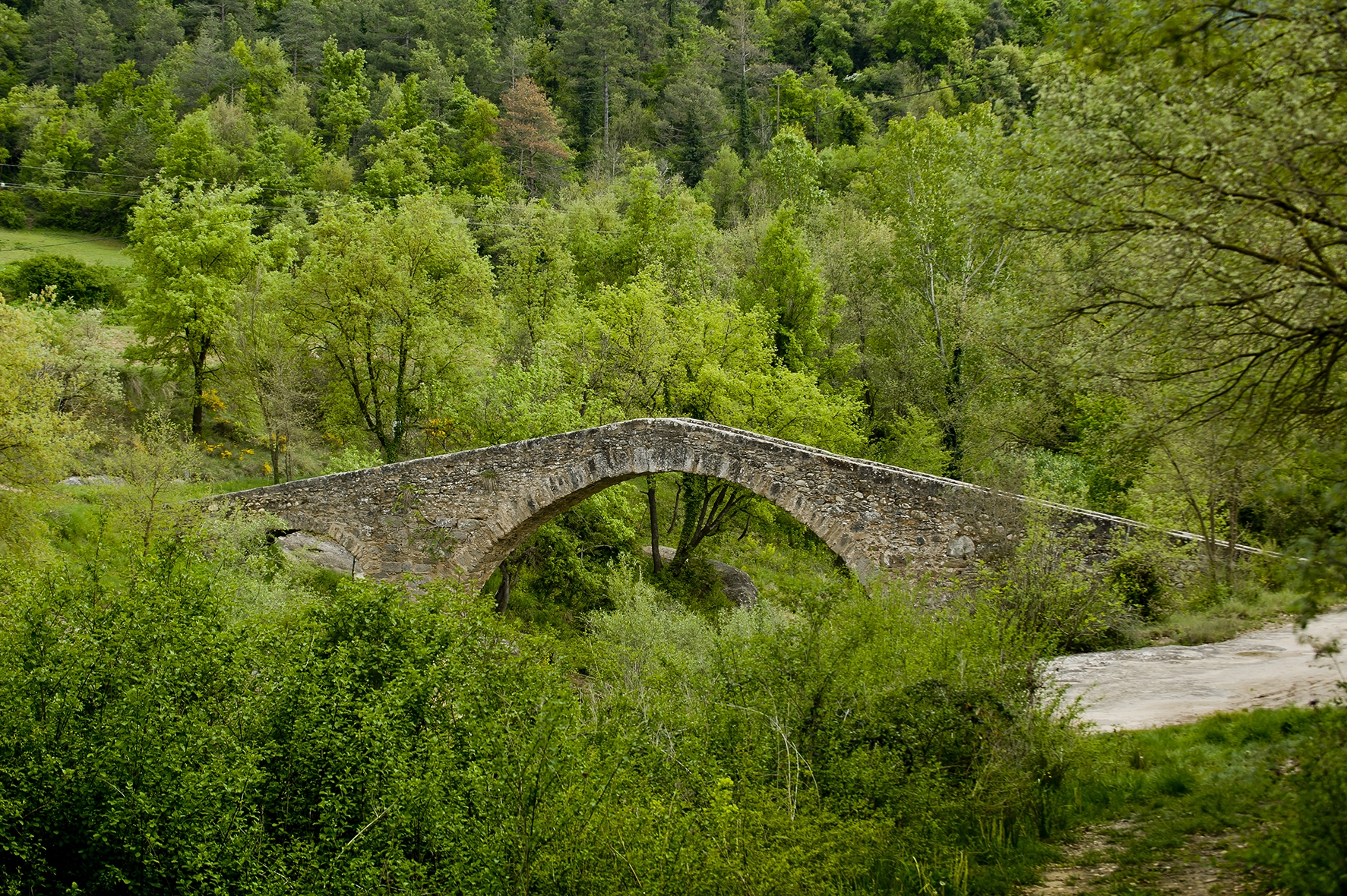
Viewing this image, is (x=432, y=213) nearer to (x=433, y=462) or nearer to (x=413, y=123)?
(x=433, y=462)

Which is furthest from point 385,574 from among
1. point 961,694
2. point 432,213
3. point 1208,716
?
point 1208,716

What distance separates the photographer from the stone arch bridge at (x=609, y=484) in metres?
14.6

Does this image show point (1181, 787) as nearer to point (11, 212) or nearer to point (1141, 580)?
point (1141, 580)

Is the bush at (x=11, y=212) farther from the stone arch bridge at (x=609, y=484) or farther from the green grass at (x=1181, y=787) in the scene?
the green grass at (x=1181, y=787)

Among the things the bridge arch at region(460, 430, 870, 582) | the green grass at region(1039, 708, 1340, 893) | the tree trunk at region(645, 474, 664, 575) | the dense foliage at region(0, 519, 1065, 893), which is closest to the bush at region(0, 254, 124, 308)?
the tree trunk at region(645, 474, 664, 575)

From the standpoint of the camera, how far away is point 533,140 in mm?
54250

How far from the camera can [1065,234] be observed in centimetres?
634

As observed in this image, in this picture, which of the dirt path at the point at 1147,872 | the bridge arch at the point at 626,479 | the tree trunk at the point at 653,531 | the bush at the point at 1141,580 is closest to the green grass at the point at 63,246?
the tree trunk at the point at 653,531

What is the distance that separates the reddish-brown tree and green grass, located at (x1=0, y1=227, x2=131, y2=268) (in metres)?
20.8

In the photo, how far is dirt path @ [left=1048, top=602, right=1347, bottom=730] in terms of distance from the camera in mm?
8172

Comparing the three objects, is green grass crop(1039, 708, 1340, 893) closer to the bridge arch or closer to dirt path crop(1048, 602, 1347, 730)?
dirt path crop(1048, 602, 1347, 730)

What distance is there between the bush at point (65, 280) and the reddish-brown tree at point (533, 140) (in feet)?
79.6

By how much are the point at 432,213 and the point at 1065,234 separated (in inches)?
757

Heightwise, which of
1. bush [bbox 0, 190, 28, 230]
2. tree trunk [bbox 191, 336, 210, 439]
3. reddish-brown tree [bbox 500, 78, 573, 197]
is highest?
reddish-brown tree [bbox 500, 78, 573, 197]
